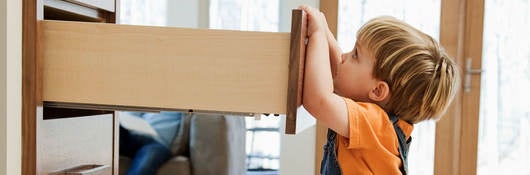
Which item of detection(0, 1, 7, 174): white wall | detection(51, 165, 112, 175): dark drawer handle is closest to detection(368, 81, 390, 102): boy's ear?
detection(51, 165, 112, 175): dark drawer handle

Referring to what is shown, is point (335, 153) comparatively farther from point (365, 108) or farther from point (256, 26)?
point (256, 26)

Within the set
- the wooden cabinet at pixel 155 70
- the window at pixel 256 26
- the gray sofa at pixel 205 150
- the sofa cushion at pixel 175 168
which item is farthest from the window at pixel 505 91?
the wooden cabinet at pixel 155 70

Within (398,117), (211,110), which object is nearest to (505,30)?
(398,117)

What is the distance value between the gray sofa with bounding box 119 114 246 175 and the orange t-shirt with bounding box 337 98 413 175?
119 centimetres

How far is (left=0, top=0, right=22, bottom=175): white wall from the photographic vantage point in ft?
2.35

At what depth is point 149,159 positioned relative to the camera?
207 centimetres

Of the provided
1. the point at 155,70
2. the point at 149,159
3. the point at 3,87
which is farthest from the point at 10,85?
the point at 149,159

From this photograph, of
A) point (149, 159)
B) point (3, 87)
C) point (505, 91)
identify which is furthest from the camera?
point (505, 91)

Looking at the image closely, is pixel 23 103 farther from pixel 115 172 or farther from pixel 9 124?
pixel 115 172

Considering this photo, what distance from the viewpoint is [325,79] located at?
0.83 metres

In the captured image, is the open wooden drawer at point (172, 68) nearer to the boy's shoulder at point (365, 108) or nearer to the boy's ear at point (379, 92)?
the boy's shoulder at point (365, 108)

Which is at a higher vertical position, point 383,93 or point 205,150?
point 383,93

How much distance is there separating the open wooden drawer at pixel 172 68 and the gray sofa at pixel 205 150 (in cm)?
134

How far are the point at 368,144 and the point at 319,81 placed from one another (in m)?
0.18
